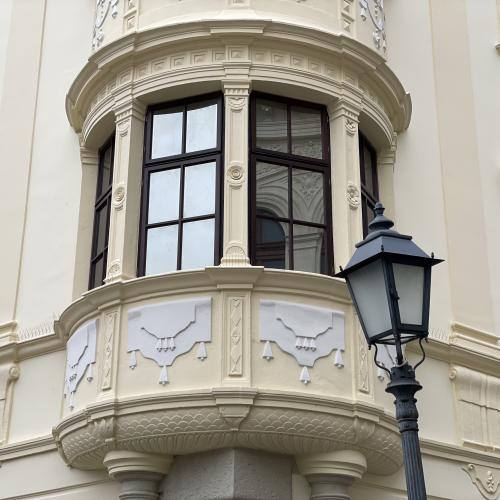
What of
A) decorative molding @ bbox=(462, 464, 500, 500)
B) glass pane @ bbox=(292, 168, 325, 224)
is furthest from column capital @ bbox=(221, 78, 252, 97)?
decorative molding @ bbox=(462, 464, 500, 500)

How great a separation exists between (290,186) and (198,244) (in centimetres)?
135

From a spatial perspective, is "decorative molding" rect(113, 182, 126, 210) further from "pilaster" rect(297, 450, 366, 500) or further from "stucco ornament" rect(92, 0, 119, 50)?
"pilaster" rect(297, 450, 366, 500)

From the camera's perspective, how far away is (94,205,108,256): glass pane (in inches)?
512

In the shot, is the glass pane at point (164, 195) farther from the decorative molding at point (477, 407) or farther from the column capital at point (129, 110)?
the decorative molding at point (477, 407)

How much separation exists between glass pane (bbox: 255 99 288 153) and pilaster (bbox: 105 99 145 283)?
150 centimetres

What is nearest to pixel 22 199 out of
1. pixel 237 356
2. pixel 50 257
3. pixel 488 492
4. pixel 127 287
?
pixel 50 257

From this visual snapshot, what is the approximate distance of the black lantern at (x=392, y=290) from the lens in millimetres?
7055

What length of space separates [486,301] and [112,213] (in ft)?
18.4

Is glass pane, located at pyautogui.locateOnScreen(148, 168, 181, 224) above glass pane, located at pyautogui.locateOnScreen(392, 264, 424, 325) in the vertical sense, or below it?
above

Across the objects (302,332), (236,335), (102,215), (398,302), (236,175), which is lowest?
(398,302)

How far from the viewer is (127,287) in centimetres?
1123

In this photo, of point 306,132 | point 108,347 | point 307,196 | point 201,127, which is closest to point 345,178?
point 307,196

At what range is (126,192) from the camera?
39.3 feet

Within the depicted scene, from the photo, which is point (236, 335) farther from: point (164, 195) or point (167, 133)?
point (167, 133)
